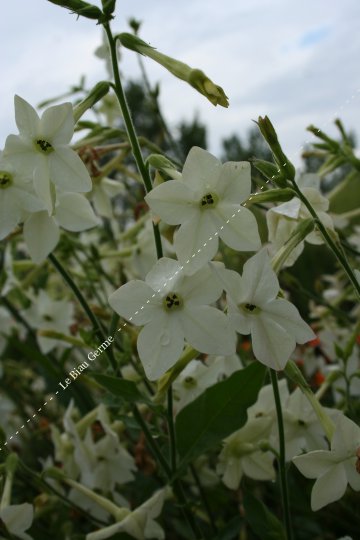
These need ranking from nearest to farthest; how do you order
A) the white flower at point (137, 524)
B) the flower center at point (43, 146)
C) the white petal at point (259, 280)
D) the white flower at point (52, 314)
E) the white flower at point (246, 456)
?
the white petal at point (259, 280) → the flower center at point (43, 146) → the white flower at point (137, 524) → the white flower at point (246, 456) → the white flower at point (52, 314)

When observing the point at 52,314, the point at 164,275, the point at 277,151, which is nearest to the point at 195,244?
the point at 164,275

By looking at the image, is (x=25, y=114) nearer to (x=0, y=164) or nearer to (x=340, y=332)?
(x=0, y=164)

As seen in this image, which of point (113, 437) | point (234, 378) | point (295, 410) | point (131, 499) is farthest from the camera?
point (131, 499)

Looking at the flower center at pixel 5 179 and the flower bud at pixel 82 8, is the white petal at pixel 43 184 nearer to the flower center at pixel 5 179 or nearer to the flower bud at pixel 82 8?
the flower center at pixel 5 179

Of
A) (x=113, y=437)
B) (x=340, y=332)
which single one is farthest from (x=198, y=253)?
(x=340, y=332)

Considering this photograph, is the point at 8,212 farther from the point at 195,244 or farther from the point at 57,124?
→ the point at 195,244

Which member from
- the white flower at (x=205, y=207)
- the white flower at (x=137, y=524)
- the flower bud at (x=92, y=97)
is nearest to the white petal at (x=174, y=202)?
the white flower at (x=205, y=207)

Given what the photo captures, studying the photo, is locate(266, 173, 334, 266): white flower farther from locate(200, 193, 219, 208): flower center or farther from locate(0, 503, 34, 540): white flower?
locate(0, 503, 34, 540): white flower
